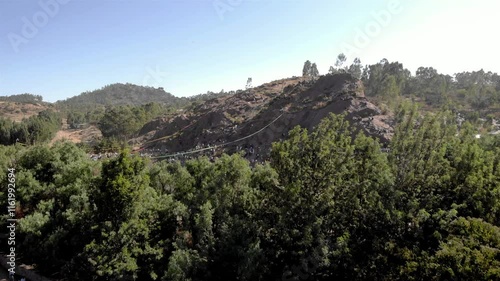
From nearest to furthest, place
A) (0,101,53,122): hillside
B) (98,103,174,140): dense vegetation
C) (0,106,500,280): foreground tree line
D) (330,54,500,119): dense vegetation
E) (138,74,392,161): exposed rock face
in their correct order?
(0,106,500,280): foreground tree line < (138,74,392,161): exposed rock face < (330,54,500,119): dense vegetation < (98,103,174,140): dense vegetation < (0,101,53,122): hillside

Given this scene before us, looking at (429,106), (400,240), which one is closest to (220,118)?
(429,106)

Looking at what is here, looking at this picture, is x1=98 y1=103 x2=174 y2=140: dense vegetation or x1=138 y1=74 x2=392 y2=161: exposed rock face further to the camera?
x1=98 y1=103 x2=174 y2=140: dense vegetation

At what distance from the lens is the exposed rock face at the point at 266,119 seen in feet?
209

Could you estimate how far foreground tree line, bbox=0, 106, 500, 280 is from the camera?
49.4 ft

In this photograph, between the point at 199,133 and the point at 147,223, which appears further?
the point at 199,133

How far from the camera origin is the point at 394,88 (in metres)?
75.7

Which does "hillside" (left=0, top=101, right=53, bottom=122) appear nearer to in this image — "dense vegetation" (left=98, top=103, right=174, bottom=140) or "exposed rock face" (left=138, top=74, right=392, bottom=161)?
"dense vegetation" (left=98, top=103, right=174, bottom=140)

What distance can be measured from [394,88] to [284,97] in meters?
26.5

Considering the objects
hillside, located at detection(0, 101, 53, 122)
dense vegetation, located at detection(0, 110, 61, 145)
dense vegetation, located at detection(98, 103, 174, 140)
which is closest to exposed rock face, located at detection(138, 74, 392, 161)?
dense vegetation, located at detection(98, 103, 174, 140)

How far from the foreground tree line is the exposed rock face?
37827mm

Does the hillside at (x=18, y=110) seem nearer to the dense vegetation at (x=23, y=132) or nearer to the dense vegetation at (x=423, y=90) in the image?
the dense vegetation at (x=23, y=132)

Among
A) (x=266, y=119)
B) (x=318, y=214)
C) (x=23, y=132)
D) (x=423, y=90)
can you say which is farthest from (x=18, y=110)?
(x=318, y=214)

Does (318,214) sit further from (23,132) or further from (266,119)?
(23,132)

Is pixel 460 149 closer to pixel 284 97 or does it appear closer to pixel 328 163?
pixel 328 163
